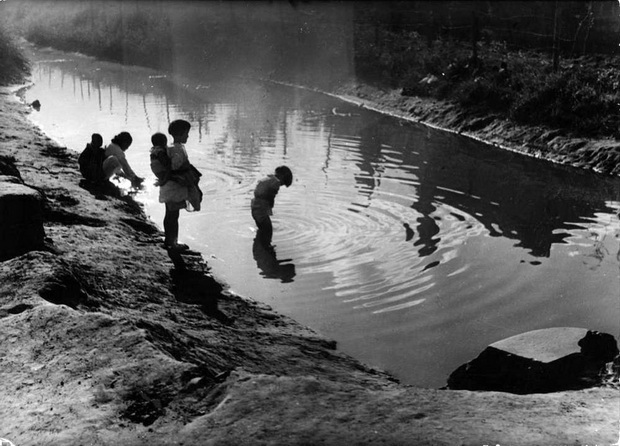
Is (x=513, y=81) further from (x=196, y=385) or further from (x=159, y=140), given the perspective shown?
(x=196, y=385)

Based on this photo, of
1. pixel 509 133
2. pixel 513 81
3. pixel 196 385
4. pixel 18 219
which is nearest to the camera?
pixel 196 385

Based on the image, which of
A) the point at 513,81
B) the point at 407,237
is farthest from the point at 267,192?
the point at 513,81

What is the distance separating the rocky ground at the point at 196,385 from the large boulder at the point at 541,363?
54 centimetres

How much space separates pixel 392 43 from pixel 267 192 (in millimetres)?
23043

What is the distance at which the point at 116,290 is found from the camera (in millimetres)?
7203

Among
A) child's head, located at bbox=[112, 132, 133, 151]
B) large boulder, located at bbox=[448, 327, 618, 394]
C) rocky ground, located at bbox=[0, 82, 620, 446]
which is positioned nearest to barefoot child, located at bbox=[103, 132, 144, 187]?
child's head, located at bbox=[112, 132, 133, 151]

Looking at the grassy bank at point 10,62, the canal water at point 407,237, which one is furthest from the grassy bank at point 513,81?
the grassy bank at point 10,62

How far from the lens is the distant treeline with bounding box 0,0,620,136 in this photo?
18.8 meters

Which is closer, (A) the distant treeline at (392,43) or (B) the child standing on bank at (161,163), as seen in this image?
(B) the child standing on bank at (161,163)

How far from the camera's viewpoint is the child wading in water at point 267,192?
377 inches

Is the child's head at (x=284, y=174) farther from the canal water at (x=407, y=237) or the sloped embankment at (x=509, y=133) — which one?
the sloped embankment at (x=509, y=133)

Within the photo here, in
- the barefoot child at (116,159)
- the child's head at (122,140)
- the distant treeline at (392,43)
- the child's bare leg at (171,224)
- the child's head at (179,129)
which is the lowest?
the child's bare leg at (171,224)

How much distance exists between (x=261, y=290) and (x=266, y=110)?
18251 millimetres

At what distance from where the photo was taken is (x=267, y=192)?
9.59 m
